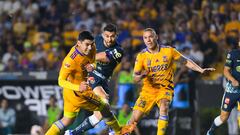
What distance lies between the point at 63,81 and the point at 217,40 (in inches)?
398

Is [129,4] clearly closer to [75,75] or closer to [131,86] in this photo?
[131,86]

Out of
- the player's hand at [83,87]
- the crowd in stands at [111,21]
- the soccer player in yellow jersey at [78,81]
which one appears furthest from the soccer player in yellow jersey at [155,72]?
the crowd in stands at [111,21]

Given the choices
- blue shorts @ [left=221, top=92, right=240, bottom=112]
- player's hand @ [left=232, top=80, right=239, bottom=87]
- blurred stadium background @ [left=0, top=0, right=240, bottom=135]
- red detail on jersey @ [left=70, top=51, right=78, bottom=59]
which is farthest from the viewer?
blurred stadium background @ [left=0, top=0, right=240, bottom=135]

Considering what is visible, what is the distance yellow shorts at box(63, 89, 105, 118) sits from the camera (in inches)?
535

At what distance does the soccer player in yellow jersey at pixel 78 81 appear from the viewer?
43.2 feet

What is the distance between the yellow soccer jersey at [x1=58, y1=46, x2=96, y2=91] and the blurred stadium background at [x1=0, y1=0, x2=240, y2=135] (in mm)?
4832

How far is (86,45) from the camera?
13258mm

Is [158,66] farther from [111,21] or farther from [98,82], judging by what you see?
[111,21]

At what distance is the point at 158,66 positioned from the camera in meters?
14.4

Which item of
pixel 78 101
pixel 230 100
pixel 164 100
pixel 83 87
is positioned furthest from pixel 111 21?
pixel 83 87

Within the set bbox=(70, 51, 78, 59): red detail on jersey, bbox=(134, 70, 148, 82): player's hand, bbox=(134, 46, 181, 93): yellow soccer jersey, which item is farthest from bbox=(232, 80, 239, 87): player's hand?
bbox=(70, 51, 78, 59): red detail on jersey

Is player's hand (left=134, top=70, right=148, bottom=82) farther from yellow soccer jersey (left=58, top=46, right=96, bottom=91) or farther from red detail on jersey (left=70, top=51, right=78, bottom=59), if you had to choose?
red detail on jersey (left=70, top=51, right=78, bottom=59)

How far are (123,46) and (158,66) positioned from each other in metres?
7.43

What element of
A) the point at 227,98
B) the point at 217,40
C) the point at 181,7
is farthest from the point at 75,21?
the point at 227,98
